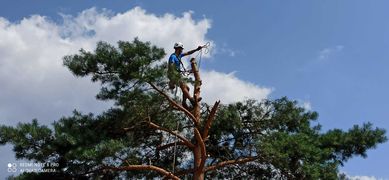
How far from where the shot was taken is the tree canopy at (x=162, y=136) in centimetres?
828

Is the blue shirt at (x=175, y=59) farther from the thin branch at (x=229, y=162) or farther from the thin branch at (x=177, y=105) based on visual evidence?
the thin branch at (x=229, y=162)

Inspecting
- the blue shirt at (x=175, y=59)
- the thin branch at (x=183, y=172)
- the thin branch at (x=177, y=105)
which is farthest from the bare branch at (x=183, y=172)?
the blue shirt at (x=175, y=59)

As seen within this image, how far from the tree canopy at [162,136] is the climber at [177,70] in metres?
0.13

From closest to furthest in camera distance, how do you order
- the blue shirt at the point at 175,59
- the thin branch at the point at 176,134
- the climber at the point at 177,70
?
the climber at the point at 177,70, the blue shirt at the point at 175,59, the thin branch at the point at 176,134

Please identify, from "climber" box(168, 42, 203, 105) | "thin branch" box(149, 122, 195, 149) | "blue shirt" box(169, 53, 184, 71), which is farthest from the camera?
"thin branch" box(149, 122, 195, 149)

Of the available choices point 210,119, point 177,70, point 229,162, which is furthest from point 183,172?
point 177,70

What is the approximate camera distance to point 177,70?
8.36m

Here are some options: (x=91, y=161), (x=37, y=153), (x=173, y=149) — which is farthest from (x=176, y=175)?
(x=37, y=153)

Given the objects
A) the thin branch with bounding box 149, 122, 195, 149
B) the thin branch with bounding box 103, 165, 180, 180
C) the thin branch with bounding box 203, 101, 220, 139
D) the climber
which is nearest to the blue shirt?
the climber

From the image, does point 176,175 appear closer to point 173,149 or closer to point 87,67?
point 173,149

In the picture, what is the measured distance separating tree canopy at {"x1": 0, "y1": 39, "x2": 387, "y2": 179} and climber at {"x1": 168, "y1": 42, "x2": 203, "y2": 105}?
13 centimetres

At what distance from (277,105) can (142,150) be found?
2.50 meters

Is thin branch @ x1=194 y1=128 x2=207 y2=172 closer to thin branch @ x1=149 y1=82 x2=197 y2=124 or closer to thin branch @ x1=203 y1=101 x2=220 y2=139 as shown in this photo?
thin branch @ x1=203 y1=101 x2=220 y2=139

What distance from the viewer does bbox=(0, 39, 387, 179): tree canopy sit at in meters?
8.28
